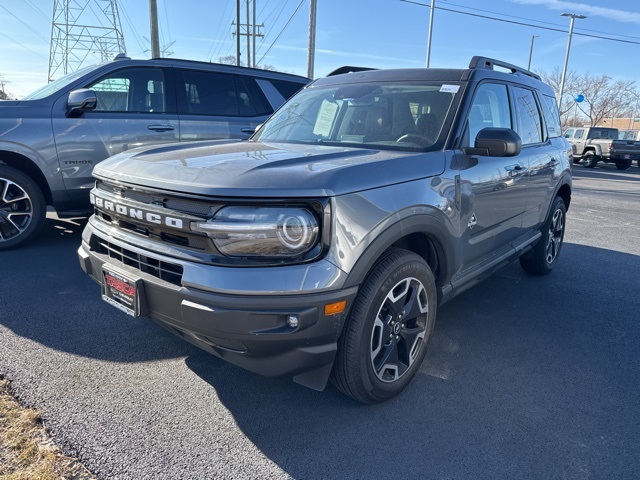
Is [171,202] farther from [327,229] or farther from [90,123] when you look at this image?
[90,123]

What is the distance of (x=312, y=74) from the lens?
53.5 feet

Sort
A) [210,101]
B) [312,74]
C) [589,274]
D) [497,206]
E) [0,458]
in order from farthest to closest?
[312,74] < [210,101] < [589,274] < [497,206] < [0,458]

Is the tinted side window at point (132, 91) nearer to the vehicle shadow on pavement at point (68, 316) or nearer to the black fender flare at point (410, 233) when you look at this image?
the vehicle shadow on pavement at point (68, 316)

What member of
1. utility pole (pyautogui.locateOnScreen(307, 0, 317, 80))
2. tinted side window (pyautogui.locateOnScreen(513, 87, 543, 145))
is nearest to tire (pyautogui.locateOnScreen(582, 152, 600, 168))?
utility pole (pyautogui.locateOnScreen(307, 0, 317, 80))

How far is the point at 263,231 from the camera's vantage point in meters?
2.07

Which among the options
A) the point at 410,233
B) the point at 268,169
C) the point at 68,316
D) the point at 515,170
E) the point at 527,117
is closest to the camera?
the point at 268,169

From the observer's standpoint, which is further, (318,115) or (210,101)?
(210,101)

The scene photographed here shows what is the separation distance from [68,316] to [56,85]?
2.96m

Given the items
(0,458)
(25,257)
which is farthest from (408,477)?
(25,257)

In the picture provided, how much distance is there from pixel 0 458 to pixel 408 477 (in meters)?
1.82

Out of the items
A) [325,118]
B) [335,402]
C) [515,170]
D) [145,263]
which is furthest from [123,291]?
[515,170]

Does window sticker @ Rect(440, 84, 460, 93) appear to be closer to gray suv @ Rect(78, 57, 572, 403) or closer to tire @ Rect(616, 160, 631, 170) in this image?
gray suv @ Rect(78, 57, 572, 403)

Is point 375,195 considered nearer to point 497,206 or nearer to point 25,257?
point 497,206

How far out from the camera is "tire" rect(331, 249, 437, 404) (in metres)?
2.33
